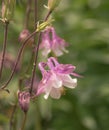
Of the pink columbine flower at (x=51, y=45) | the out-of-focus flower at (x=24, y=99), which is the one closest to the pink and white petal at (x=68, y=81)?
the out-of-focus flower at (x=24, y=99)

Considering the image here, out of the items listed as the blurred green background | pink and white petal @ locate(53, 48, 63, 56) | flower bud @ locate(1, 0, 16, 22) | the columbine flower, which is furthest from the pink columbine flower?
the blurred green background

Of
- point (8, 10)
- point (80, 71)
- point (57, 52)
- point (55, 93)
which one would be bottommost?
point (80, 71)

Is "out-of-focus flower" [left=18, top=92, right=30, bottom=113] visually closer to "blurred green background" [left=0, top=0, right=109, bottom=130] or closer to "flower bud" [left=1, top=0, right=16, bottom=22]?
"flower bud" [left=1, top=0, right=16, bottom=22]

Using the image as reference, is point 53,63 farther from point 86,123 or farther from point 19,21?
point 19,21

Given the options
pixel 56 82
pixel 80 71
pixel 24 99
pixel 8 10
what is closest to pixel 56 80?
pixel 56 82

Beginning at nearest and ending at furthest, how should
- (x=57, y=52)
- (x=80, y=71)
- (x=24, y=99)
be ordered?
(x=24, y=99)
(x=57, y=52)
(x=80, y=71)

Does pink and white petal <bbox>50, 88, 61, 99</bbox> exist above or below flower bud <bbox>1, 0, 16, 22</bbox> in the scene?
below

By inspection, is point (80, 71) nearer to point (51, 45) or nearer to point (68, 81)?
point (51, 45)
